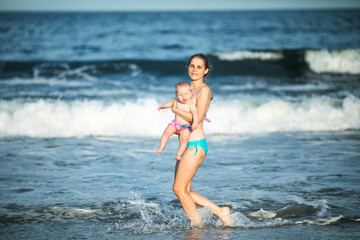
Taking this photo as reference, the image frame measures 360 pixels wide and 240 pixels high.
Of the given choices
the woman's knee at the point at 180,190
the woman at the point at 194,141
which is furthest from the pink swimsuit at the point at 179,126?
the woman's knee at the point at 180,190

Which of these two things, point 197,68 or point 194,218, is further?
point 194,218

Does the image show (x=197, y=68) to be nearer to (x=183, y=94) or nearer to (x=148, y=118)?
(x=183, y=94)

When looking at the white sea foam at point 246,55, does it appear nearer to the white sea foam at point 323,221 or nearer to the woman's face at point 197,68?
the white sea foam at point 323,221

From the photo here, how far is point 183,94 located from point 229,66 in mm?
19465

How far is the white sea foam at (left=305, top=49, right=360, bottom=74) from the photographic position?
2259 cm

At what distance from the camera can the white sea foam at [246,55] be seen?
1004 inches

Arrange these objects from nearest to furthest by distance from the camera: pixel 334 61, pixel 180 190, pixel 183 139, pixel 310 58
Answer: pixel 183 139
pixel 180 190
pixel 334 61
pixel 310 58

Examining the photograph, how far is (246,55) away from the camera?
25.9m

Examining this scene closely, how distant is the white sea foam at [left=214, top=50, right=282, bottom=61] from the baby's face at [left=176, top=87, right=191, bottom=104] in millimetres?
21252

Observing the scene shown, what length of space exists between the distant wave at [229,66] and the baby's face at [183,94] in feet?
53.9

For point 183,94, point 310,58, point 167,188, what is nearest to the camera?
point 183,94

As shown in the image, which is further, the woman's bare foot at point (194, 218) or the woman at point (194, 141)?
the woman's bare foot at point (194, 218)

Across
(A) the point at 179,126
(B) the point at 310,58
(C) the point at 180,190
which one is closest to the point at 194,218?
(C) the point at 180,190

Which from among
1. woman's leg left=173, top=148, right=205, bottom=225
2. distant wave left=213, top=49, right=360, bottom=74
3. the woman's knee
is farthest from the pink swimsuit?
distant wave left=213, top=49, right=360, bottom=74
